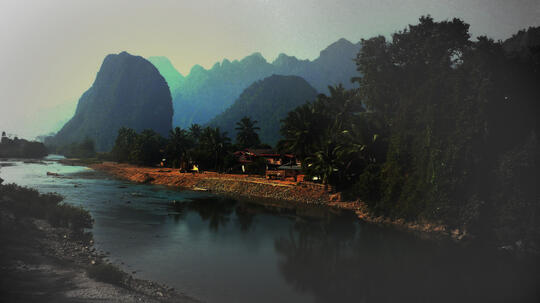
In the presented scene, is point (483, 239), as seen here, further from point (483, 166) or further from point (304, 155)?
point (304, 155)

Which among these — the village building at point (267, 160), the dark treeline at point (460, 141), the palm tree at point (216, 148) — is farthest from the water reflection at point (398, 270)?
the palm tree at point (216, 148)

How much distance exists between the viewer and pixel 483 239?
113 feet

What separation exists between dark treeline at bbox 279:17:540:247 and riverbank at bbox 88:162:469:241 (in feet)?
4.03

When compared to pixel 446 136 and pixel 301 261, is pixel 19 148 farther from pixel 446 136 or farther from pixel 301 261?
pixel 446 136

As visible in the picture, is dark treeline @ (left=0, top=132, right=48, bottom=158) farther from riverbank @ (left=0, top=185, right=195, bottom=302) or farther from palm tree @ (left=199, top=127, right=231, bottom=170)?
riverbank @ (left=0, top=185, right=195, bottom=302)

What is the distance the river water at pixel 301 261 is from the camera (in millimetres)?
21859

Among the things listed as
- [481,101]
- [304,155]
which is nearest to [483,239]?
[481,101]

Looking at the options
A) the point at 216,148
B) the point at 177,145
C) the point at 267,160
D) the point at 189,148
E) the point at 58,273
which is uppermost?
the point at 177,145

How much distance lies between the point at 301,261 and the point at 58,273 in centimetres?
1702

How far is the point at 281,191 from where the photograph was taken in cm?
6269

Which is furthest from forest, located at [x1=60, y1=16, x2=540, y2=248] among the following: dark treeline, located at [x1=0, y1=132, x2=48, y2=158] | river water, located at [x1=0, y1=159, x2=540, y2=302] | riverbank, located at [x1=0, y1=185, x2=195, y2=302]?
dark treeline, located at [x1=0, y1=132, x2=48, y2=158]

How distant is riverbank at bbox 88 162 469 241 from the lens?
39000 millimetres

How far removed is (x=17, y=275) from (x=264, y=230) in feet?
78.2

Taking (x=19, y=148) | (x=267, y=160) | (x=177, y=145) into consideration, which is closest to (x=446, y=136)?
(x=267, y=160)
